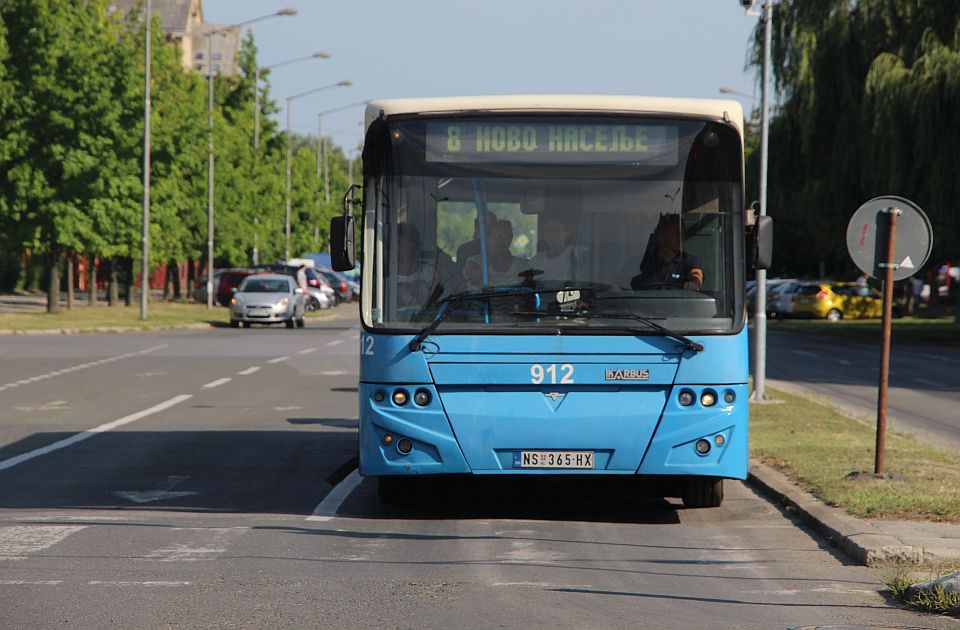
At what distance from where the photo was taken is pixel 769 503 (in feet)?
38.3

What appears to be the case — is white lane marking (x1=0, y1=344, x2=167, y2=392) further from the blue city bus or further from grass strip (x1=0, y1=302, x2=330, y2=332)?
the blue city bus

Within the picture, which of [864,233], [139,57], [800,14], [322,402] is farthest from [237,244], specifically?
[864,233]

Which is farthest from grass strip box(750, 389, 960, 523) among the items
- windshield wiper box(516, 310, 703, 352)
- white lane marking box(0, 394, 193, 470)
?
white lane marking box(0, 394, 193, 470)

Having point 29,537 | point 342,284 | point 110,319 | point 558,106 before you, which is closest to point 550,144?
point 558,106

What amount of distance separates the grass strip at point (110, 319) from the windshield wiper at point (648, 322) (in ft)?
107

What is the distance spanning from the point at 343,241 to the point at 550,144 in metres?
1.53

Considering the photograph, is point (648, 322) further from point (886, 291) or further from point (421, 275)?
point (886, 291)

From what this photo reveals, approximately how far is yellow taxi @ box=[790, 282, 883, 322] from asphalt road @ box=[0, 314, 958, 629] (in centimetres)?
4835

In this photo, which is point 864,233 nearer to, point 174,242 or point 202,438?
point 202,438

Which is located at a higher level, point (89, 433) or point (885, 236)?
point (885, 236)

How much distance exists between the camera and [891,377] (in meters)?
29.3

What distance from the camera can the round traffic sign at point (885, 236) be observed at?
12.2 m

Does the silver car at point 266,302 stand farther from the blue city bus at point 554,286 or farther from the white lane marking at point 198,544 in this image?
the white lane marking at point 198,544

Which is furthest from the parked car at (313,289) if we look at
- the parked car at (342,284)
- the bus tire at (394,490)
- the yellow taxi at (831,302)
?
the bus tire at (394,490)
